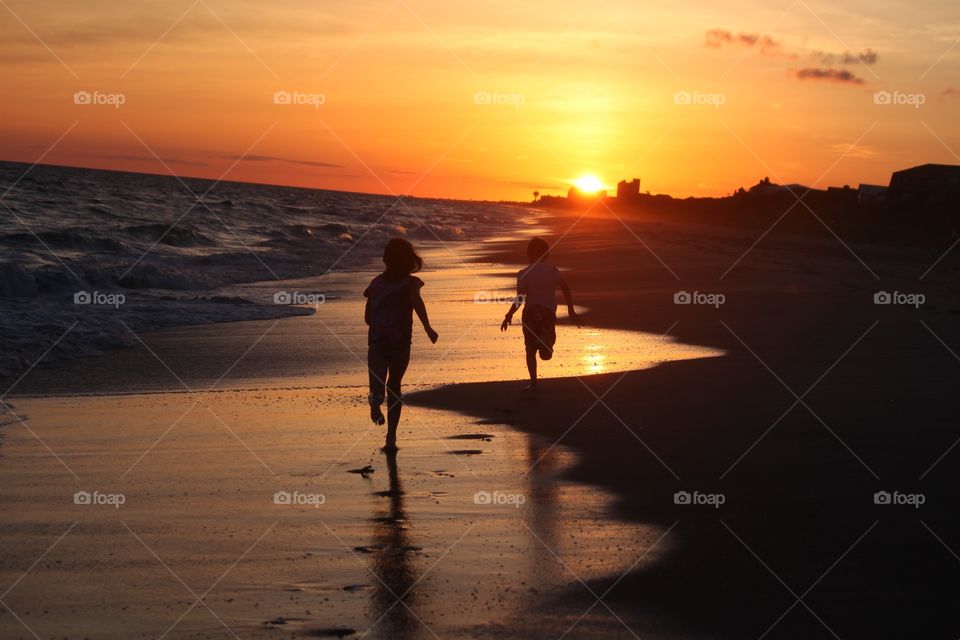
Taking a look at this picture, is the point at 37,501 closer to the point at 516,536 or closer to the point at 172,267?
the point at 516,536

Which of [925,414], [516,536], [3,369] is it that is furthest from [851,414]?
[3,369]

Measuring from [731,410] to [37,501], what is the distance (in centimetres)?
646

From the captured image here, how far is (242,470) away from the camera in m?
7.82
